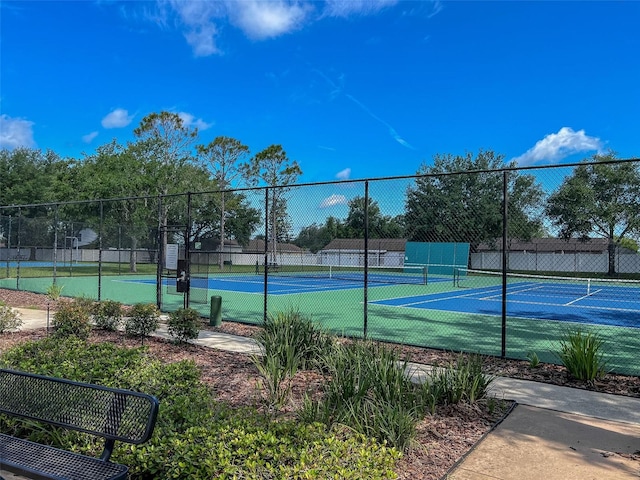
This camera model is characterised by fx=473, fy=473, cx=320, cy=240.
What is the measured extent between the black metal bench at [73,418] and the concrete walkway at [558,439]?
212 cm

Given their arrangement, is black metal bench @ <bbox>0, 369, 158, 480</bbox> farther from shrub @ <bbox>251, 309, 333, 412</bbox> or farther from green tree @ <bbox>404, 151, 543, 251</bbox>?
green tree @ <bbox>404, 151, 543, 251</bbox>

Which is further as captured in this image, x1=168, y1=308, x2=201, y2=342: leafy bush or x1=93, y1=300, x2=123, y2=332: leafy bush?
x1=93, y1=300, x2=123, y2=332: leafy bush

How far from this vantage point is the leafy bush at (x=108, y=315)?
8375mm

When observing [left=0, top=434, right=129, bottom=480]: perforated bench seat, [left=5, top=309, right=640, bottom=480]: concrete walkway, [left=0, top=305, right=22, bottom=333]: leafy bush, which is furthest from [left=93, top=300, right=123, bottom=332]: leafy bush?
[left=5, top=309, right=640, bottom=480]: concrete walkway

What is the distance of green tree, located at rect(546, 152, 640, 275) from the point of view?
336 inches

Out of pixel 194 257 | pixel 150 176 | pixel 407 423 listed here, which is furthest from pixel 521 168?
pixel 150 176

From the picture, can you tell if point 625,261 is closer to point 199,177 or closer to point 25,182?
point 199,177

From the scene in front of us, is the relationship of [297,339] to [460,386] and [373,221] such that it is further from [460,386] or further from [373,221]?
[373,221]

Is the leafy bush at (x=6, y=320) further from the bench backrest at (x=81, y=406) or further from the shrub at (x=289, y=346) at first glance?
the bench backrest at (x=81, y=406)

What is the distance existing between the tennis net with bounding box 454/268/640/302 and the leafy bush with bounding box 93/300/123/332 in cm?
1180

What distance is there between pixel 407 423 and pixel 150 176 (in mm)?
27443

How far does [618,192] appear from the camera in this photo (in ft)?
35.3

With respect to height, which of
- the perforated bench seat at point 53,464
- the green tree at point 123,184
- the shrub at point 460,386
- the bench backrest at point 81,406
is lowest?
the shrub at point 460,386

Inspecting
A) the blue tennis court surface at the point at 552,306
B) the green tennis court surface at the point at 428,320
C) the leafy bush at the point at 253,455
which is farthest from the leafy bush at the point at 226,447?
A: the blue tennis court surface at the point at 552,306
